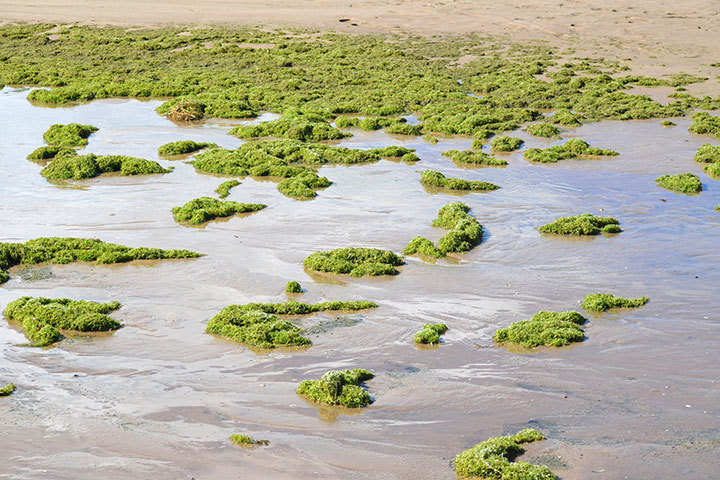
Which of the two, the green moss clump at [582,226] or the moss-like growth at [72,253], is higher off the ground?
the green moss clump at [582,226]

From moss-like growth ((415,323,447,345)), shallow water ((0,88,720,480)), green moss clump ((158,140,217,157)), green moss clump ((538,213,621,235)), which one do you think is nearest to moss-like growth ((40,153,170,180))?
shallow water ((0,88,720,480))

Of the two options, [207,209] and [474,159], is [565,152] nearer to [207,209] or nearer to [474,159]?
[474,159]

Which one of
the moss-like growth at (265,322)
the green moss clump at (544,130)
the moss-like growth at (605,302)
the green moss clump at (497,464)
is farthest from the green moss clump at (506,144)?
the green moss clump at (497,464)

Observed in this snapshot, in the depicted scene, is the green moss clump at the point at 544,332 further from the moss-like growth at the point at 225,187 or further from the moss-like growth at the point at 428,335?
the moss-like growth at the point at 225,187

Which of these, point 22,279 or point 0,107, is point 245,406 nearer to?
point 22,279

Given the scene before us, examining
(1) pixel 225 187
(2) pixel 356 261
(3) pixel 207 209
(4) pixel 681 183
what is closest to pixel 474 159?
(4) pixel 681 183

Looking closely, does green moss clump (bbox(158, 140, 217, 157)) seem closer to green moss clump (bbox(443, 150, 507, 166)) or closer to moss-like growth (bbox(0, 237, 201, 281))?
moss-like growth (bbox(0, 237, 201, 281))
